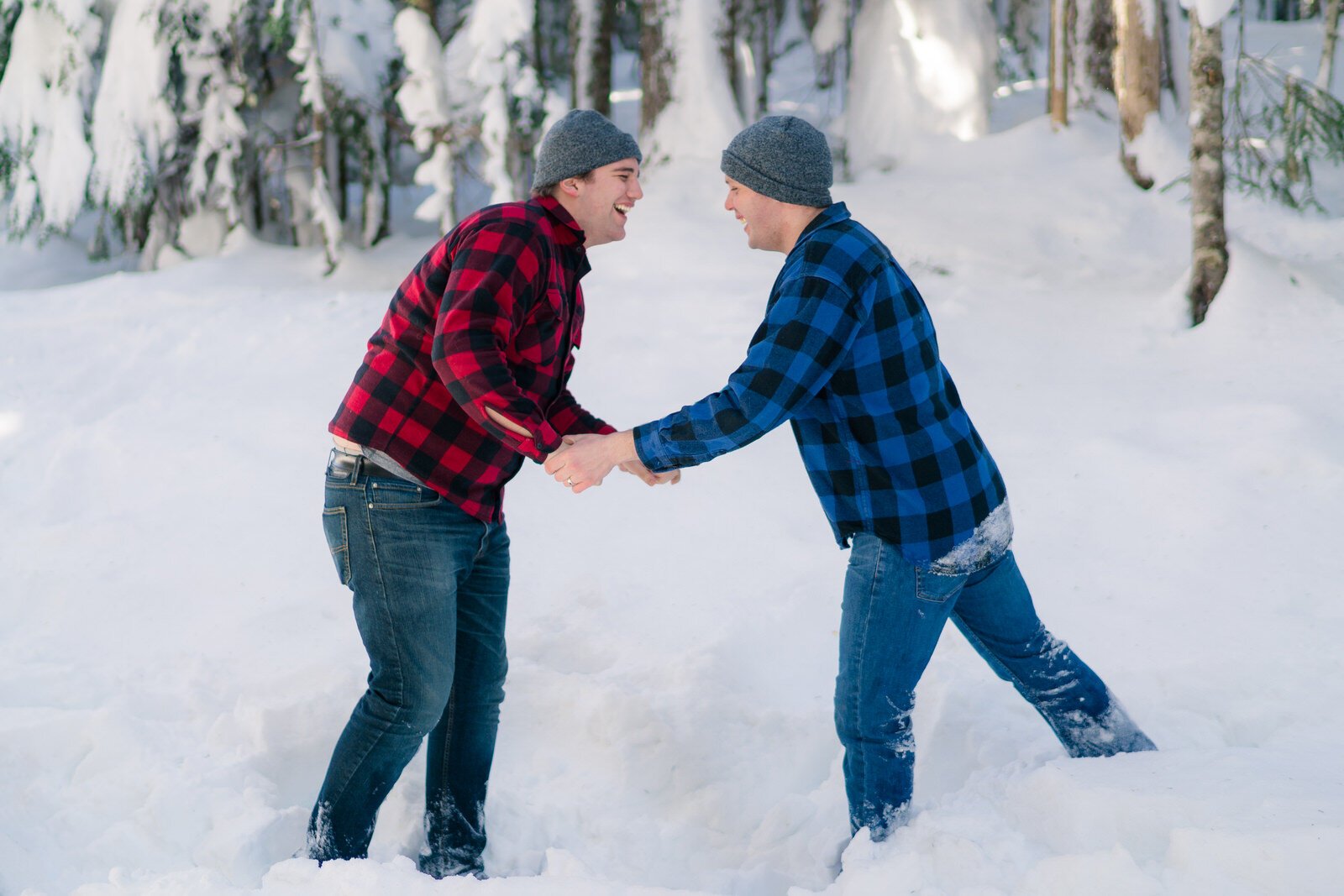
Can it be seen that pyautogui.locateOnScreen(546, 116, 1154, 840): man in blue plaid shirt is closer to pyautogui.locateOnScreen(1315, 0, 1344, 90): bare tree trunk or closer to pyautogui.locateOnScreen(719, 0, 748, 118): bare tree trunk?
pyautogui.locateOnScreen(719, 0, 748, 118): bare tree trunk

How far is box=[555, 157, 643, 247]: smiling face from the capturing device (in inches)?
111

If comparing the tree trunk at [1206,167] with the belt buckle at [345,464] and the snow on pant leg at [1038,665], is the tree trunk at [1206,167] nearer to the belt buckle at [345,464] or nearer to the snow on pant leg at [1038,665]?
the snow on pant leg at [1038,665]

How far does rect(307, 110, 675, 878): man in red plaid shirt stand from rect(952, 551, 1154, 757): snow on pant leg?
1.14 metres

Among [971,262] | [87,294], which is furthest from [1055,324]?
[87,294]

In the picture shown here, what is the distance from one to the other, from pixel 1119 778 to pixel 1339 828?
537 mm

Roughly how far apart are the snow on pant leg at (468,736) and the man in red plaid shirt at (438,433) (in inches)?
6.1

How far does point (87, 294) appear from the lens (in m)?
8.43

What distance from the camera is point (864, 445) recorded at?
8.52ft

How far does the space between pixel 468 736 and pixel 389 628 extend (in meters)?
0.53

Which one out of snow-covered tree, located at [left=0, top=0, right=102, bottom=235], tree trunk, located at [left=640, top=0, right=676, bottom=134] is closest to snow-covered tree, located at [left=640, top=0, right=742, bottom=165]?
tree trunk, located at [left=640, top=0, right=676, bottom=134]

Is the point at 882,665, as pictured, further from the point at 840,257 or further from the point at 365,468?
the point at 365,468

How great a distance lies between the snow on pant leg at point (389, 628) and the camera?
267 centimetres

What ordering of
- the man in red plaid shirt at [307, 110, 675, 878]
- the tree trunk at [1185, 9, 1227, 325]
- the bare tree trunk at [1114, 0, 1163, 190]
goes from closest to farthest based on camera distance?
the man in red plaid shirt at [307, 110, 675, 878], the tree trunk at [1185, 9, 1227, 325], the bare tree trunk at [1114, 0, 1163, 190]

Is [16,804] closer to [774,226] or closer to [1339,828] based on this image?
[774,226]
